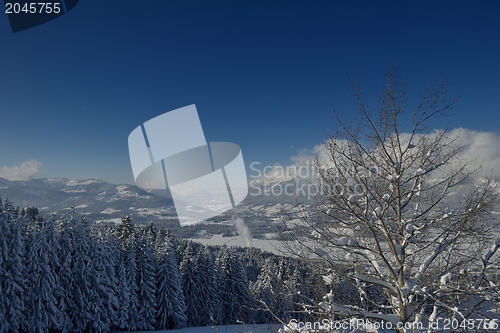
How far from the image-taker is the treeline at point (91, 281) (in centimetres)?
1708

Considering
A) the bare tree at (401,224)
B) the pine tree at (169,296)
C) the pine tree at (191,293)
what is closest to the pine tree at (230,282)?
the pine tree at (191,293)

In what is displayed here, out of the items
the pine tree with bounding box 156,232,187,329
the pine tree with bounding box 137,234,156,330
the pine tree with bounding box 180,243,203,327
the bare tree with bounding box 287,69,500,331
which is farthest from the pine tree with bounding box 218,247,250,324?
the bare tree with bounding box 287,69,500,331

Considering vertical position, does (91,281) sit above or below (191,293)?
above

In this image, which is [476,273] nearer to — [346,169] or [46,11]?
[346,169]

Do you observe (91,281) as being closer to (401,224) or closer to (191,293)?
(191,293)

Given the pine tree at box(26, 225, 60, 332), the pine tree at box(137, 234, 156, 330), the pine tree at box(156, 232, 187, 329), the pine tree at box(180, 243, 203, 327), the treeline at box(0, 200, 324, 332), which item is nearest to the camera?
the treeline at box(0, 200, 324, 332)

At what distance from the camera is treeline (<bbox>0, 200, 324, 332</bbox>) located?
1708 centimetres

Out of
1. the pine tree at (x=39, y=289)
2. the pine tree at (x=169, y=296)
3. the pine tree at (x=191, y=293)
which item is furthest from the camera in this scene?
the pine tree at (x=191, y=293)

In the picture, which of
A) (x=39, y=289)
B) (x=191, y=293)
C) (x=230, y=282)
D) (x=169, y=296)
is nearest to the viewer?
(x=39, y=289)

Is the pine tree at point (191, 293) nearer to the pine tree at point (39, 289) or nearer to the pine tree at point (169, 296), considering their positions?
the pine tree at point (169, 296)

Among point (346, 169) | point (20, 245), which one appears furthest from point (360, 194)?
point (20, 245)

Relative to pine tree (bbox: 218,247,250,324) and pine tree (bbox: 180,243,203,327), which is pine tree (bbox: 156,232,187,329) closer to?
pine tree (bbox: 180,243,203,327)

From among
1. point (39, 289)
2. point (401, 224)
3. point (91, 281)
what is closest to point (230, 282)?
point (91, 281)

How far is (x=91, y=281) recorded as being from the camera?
20.3 m
